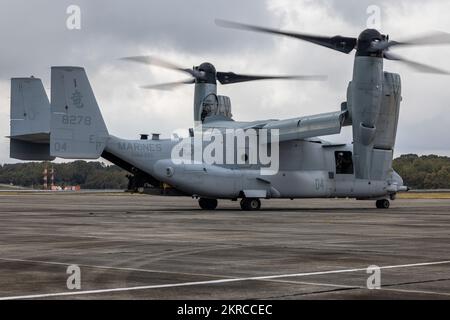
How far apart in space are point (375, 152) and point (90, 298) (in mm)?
34736

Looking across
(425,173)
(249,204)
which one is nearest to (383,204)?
(249,204)

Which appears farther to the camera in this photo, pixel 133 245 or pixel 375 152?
pixel 375 152

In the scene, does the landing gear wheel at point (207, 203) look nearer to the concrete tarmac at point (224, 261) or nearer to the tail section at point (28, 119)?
the tail section at point (28, 119)

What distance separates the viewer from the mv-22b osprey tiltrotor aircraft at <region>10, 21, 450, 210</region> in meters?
39.3

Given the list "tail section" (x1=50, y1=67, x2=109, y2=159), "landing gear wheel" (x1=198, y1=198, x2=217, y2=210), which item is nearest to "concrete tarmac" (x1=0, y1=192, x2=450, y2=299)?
"tail section" (x1=50, y1=67, x2=109, y2=159)

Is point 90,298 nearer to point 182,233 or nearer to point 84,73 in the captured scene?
point 182,233

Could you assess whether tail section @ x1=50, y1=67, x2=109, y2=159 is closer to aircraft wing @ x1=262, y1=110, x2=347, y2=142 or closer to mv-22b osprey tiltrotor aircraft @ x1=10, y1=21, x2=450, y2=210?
mv-22b osprey tiltrotor aircraft @ x1=10, y1=21, x2=450, y2=210

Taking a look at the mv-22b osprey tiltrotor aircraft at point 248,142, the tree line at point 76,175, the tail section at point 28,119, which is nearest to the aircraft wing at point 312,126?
the mv-22b osprey tiltrotor aircraft at point 248,142

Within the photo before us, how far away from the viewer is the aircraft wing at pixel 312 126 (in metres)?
42.5

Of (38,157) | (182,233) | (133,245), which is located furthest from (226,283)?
(38,157)

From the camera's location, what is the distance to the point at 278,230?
26.5 m

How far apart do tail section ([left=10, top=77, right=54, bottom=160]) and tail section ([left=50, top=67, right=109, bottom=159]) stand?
2.94 metres

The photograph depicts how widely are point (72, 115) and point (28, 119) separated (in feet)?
15.6
